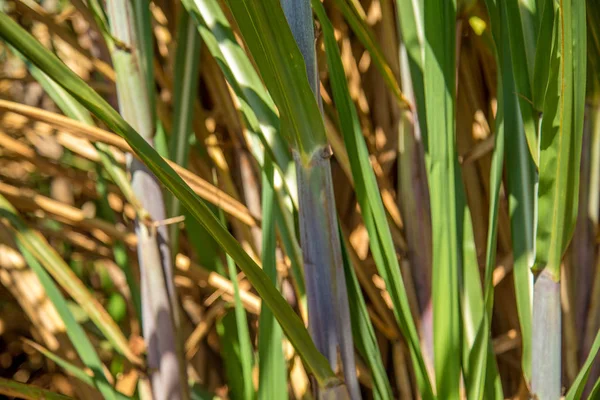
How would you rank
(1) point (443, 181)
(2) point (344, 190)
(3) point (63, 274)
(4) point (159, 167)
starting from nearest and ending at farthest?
(4) point (159, 167)
(1) point (443, 181)
(3) point (63, 274)
(2) point (344, 190)

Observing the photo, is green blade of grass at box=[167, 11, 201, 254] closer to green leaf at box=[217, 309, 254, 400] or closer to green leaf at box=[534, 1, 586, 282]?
green leaf at box=[217, 309, 254, 400]

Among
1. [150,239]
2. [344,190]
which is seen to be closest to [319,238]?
[150,239]

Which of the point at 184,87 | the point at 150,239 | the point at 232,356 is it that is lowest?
the point at 232,356

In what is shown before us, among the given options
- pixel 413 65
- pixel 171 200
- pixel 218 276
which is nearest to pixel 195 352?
pixel 218 276

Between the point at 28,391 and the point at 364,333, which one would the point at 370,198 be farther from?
the point at 28,391

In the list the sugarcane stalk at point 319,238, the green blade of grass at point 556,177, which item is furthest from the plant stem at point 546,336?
the sugarcane stalk at point 319,238

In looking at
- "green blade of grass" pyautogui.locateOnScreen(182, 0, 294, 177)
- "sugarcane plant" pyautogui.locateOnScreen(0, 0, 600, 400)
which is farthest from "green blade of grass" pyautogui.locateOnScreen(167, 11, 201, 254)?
"green blade of grass" pyautogui.locateOnScreen(182, 0, 294, 177)

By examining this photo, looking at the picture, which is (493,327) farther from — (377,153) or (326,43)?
(326,43)

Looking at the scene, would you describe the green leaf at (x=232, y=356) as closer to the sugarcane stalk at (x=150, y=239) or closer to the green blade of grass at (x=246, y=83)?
the sugarcane stalk at (x=150, y=239)
